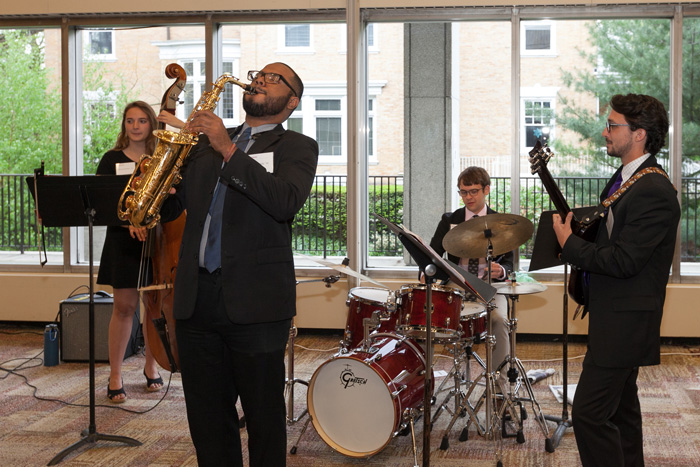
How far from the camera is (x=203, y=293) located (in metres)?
2.46

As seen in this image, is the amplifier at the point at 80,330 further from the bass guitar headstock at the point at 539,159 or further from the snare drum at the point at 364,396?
the bass guitar headstock at the point at 539,159

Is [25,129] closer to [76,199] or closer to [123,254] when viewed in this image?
[123,254]

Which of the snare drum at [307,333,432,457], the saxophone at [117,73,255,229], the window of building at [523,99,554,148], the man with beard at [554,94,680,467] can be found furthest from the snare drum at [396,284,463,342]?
the window of building at [523,99,554,148]

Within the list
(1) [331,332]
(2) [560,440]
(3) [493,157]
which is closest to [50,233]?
(1) [331,332]

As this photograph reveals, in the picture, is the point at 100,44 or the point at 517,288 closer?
the point at 517,288

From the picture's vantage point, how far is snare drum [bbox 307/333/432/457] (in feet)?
11.6

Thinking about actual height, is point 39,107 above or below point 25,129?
above

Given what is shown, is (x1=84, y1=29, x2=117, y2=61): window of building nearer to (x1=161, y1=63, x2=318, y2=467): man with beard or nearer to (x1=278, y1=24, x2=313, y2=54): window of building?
(x1=278, y1=24, x2=313, y2=54): window of building

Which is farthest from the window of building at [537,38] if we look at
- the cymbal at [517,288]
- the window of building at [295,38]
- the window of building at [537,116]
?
the cymbal at [517,288]

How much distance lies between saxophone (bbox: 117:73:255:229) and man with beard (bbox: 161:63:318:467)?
0.08 m

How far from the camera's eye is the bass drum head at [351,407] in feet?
11.6

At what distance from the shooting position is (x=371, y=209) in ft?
22.2

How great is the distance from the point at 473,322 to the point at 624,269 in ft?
4.86

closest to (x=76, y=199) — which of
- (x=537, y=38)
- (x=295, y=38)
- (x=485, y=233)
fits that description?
(x=485, y=233)
